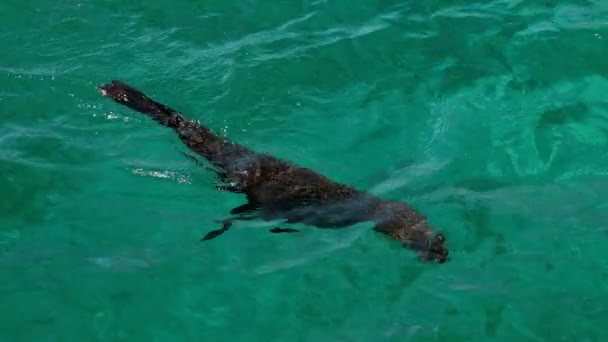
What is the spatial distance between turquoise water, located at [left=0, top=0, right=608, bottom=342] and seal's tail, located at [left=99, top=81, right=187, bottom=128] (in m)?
0.21

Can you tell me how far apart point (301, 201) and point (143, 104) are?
6.98ft

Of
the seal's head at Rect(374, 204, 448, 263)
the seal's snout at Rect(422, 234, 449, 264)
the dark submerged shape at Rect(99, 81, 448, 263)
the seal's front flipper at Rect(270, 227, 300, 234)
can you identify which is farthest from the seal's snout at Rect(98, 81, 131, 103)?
the seal's snout at Rect(422, 234, 449, 264)

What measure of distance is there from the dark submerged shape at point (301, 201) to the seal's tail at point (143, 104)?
0.53 meters

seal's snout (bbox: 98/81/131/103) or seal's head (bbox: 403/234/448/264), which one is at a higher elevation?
seal's snout (bbox: 98/81/131/103)

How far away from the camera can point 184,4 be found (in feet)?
38.7

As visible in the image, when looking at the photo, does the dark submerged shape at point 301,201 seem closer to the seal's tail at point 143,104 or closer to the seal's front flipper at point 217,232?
the seal's front flipper at point 217,232

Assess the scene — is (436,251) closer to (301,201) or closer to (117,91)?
(301,201)

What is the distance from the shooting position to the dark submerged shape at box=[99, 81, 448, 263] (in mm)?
7828

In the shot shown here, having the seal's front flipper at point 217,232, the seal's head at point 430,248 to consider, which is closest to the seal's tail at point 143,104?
the seal's front flipper at point 217,232

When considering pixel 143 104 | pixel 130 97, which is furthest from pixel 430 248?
pixel 130 97

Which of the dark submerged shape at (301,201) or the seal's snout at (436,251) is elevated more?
the dark submerged shape at (301,201)

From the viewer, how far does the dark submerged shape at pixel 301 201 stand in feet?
25.7

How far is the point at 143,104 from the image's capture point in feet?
30.2

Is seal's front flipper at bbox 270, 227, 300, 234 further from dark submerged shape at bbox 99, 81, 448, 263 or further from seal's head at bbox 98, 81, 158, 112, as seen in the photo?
seal's head at bbox 98, 81, 158, 112
